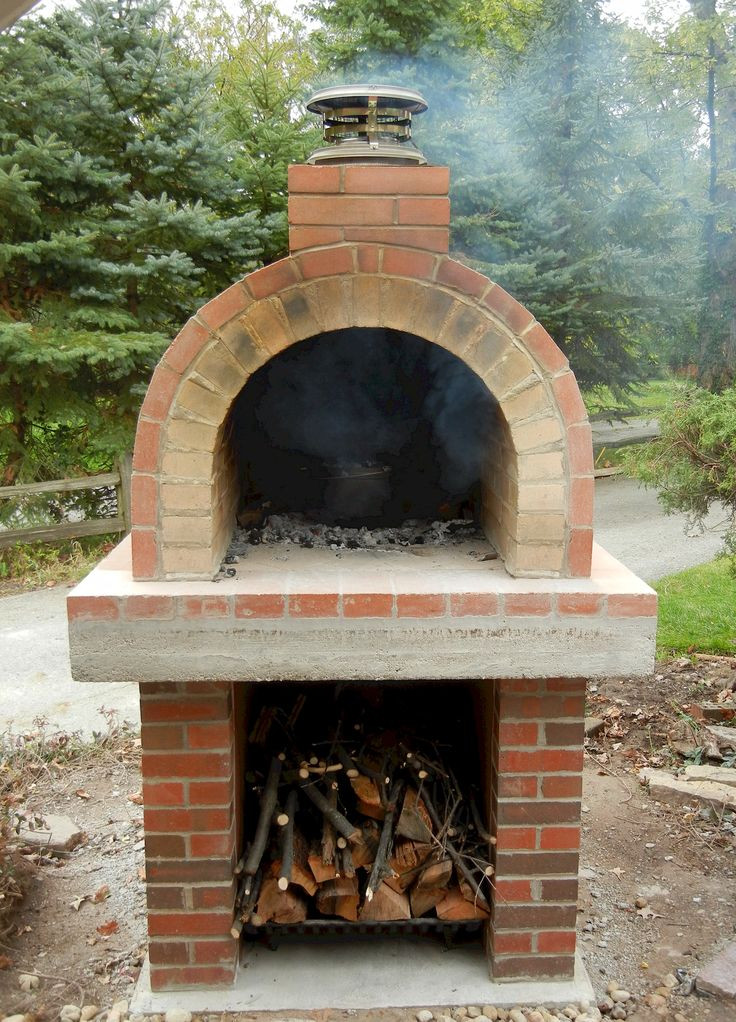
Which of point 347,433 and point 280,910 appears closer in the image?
point 280,910

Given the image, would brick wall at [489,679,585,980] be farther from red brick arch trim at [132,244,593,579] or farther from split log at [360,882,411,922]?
red brick arch trim at [132,244,593,579]

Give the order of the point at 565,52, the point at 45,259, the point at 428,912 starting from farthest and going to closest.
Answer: the point at 565,52
the point at 45,259
the point at 428,912

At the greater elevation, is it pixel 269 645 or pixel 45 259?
pixel 45 259

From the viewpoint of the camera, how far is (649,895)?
10.8 ft

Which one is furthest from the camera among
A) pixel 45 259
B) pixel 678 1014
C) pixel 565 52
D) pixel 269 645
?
pixel 565 52

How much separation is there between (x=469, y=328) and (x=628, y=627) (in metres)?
0.97

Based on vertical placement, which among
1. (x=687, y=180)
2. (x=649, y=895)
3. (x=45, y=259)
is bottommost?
(x=649, y=895)

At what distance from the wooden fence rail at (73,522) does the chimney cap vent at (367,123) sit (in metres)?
6.17

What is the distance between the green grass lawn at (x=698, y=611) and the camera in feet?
18.9

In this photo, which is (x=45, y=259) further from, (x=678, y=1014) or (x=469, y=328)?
(x=678, y=1014)

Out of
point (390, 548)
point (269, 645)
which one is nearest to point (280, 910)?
point (269, 645)

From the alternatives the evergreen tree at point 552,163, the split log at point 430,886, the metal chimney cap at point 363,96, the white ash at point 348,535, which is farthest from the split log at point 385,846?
the evergreen tree at point 552,163

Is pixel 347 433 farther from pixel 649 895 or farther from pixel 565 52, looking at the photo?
pixel 565 52

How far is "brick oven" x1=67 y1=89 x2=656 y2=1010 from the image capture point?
2.38 m
